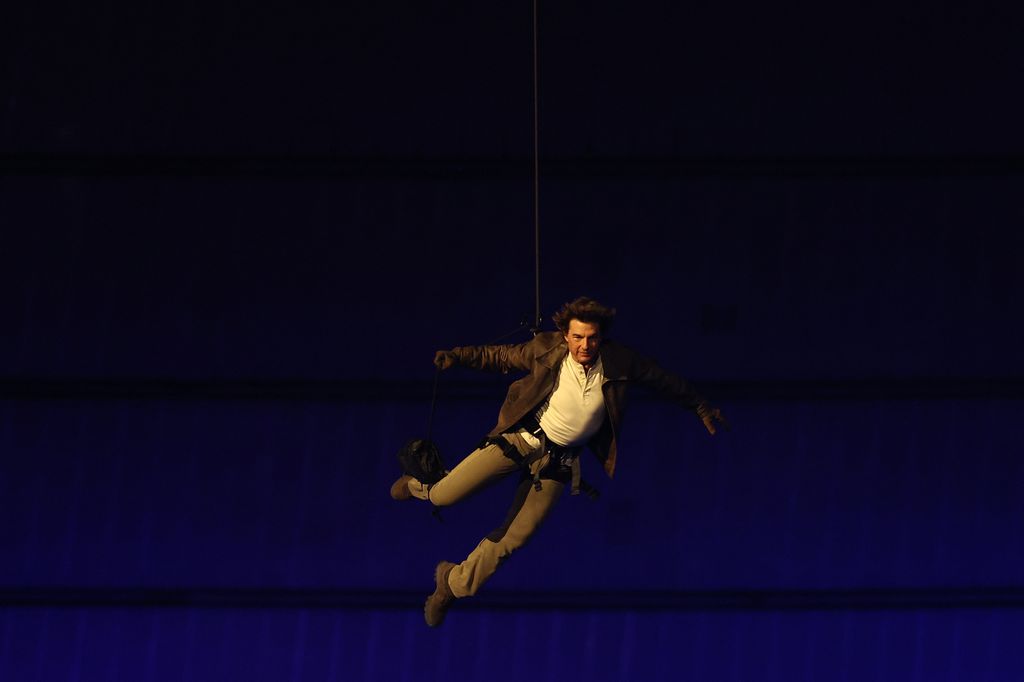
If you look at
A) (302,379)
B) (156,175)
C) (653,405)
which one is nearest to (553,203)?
(653,405)

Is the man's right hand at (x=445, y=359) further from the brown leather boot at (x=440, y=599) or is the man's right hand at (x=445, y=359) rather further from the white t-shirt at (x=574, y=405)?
the brown leather boot at (x=440, y=599)

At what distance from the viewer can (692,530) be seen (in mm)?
3604

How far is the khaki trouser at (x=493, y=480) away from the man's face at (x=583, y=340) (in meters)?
0.31

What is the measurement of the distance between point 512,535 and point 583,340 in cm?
60

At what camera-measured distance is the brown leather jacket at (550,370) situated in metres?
2.78

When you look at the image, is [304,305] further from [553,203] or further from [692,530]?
[692,530]

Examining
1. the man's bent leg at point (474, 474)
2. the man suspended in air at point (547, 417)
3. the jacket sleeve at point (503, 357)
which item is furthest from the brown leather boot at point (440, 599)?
the jacket sleeve at point (503, 357)

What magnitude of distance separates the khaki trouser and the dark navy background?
0.69 meters

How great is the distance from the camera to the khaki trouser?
9.37ft

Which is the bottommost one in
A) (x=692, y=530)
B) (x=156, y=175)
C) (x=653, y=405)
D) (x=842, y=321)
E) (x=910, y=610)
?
(x=910, y=610)

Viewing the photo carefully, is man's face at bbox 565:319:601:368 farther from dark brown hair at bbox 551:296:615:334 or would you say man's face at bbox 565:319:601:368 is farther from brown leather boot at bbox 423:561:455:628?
brown leather boot at bbox 423:561:455:628

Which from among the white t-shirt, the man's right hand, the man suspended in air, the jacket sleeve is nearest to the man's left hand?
the man suspended in air

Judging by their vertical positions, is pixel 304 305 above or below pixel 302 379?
above

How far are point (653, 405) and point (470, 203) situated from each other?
0.95 metres
